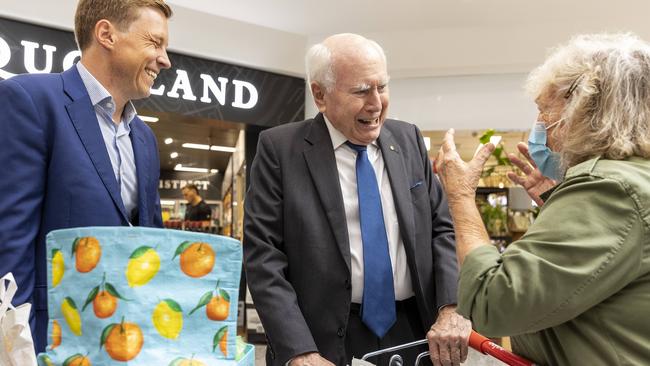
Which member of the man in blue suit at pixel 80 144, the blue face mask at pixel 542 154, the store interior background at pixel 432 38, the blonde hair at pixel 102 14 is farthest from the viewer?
the store interior background at pixel 432 38

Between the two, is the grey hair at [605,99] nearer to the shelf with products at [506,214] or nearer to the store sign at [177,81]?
the store sign at [177,81]

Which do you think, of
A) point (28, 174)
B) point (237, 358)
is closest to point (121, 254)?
point (237, 358)

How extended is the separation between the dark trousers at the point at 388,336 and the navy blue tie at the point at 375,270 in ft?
0.10

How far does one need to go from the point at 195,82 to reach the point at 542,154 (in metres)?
4.94

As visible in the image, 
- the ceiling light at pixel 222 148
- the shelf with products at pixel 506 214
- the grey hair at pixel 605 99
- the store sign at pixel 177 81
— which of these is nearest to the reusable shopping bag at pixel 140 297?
the grey hair at pixel 605 99

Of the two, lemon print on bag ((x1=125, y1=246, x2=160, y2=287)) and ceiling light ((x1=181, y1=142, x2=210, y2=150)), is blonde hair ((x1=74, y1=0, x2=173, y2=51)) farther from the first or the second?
ceiling light ((x1=181, y1=142, x2=210, y2=150))

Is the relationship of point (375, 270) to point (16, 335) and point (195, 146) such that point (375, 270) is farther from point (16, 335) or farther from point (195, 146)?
point (195, 146)

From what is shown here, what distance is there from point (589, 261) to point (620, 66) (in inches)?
16.7

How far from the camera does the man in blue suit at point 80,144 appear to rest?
1.40 meters

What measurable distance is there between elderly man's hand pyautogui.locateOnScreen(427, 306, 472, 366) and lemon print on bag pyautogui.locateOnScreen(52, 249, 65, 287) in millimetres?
1026

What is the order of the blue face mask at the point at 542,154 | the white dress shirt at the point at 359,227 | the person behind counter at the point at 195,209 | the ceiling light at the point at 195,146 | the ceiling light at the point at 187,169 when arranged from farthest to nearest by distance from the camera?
the ceiling light at the point at 187,169
the ceiling light at the point at 195,146
the person behind counter at the point at 195,209
the white dress shirt at the point at 359,227
the blue face mask at the point at 542,154

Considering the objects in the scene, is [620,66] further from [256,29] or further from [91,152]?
[256,29]

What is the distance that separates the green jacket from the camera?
1.10 meters

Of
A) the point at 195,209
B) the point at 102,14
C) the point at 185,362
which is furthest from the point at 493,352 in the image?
the point at 195,209
